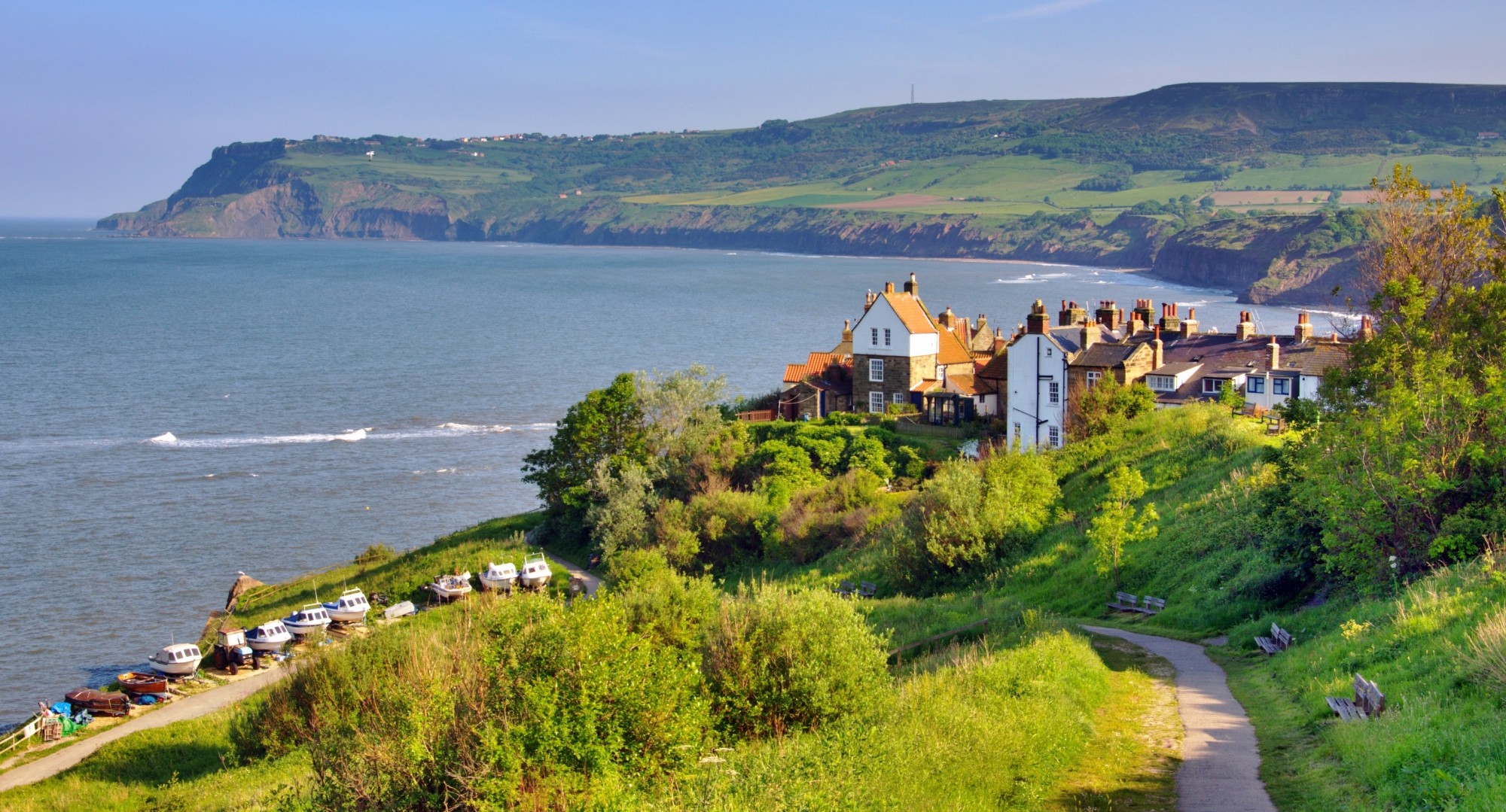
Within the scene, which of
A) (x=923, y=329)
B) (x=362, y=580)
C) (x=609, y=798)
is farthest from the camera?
(x=923, y=329)

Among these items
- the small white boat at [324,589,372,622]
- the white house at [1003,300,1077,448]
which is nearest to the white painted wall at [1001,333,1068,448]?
the white house at [1003,300,1077,448]

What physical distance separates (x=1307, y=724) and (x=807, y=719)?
7182mm

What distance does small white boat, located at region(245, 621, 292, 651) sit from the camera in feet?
137

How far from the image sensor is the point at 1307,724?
58.2 feet

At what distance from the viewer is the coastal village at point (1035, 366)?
52844 millimetres

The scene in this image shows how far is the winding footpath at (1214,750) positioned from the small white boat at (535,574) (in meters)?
28.1

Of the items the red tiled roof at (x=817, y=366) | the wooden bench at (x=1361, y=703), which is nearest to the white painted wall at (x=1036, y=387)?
the red tiled roof at (x=817, y=366)

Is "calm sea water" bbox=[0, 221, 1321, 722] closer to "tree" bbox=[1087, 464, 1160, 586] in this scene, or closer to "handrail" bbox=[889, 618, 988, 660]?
"handrail" bbox=[889, 618, 988, 660]

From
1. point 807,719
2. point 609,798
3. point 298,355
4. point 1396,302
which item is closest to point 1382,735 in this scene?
point 807,719

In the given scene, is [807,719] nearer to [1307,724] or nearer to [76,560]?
[1307,724]

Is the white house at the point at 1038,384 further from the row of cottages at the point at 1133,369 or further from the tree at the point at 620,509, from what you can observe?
the tree at the point at 620,509

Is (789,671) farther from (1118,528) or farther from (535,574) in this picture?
(535,574)

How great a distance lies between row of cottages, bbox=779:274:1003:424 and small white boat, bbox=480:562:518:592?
2015cm

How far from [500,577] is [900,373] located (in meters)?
22.7
